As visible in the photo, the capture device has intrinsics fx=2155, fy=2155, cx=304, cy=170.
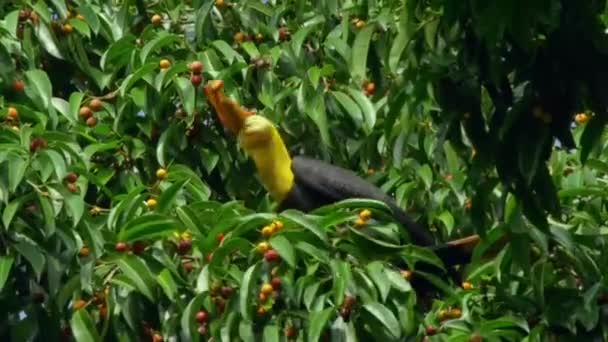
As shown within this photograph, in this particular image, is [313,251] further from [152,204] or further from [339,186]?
[339,186]

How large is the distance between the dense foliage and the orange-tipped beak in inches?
2.6

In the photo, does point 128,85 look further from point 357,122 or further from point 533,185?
point 533,185

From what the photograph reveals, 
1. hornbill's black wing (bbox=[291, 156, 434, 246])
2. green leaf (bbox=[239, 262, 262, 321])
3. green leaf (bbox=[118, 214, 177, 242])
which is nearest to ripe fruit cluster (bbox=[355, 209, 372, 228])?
green leaf (bbox=[239, 262, 262, 321])

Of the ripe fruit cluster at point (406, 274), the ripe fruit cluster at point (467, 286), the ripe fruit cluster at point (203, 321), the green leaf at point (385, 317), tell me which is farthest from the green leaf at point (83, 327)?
the ripe fruit cluster at point (467, 286)

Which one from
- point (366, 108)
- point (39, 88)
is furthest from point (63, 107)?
point (366, 108)

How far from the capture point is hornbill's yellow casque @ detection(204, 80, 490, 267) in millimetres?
6656

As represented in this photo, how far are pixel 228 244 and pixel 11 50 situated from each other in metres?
1.40

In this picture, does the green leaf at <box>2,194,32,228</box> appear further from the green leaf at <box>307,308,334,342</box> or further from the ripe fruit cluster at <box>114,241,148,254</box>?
the green leaf at <box>307,308,334,342</box>

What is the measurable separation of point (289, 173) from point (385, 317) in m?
1.81

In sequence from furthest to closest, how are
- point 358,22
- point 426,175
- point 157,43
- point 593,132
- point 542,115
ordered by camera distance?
point 358,22 < point 157,43 < point 426,175 < point 593,132 < point 542,115

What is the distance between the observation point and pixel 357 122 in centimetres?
686

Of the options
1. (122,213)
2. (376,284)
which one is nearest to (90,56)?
(122,213)

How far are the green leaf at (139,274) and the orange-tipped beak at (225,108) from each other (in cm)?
123

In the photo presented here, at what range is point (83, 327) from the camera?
5367 millimetres
